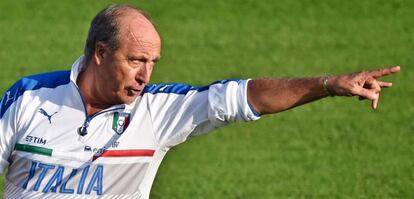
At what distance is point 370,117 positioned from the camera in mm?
12938

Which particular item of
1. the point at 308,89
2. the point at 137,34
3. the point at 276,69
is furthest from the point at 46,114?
the point at 276,69

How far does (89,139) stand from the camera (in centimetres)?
768

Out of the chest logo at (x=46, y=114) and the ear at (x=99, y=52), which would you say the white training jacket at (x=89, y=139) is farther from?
the ear at (x=99, y=52)

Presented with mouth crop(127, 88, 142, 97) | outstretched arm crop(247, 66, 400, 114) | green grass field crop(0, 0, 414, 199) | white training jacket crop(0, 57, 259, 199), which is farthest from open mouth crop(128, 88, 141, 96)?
green grass field crop(0, 0, 414, 199)

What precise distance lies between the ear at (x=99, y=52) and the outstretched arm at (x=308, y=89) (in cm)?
92

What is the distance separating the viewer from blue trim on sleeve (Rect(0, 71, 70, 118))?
7699 millimetres

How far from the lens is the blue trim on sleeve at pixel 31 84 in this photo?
7699mm

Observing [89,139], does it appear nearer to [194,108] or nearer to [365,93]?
[194,108]

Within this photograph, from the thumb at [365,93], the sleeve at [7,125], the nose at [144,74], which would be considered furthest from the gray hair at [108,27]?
the thumb at [365,93]

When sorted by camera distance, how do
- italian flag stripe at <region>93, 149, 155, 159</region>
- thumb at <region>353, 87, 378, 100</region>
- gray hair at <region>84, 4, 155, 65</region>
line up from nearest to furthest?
1. thumb at <region>353, 87, 378, 100</region>
2. gray hair at <region>84, 4, 155, 65</region>
3. italian flag stripe at <region>93, 149, 155, 159</region>

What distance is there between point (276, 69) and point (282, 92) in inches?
276

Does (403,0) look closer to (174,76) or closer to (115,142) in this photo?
(174,76)

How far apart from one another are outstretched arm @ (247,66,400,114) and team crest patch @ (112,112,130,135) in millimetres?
829

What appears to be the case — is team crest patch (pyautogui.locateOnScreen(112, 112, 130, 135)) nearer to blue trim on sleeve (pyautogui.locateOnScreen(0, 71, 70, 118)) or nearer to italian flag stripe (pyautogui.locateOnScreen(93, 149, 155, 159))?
italian flag stripe (pyautogui.locateOnScreen(93, 149, 155, 159))
